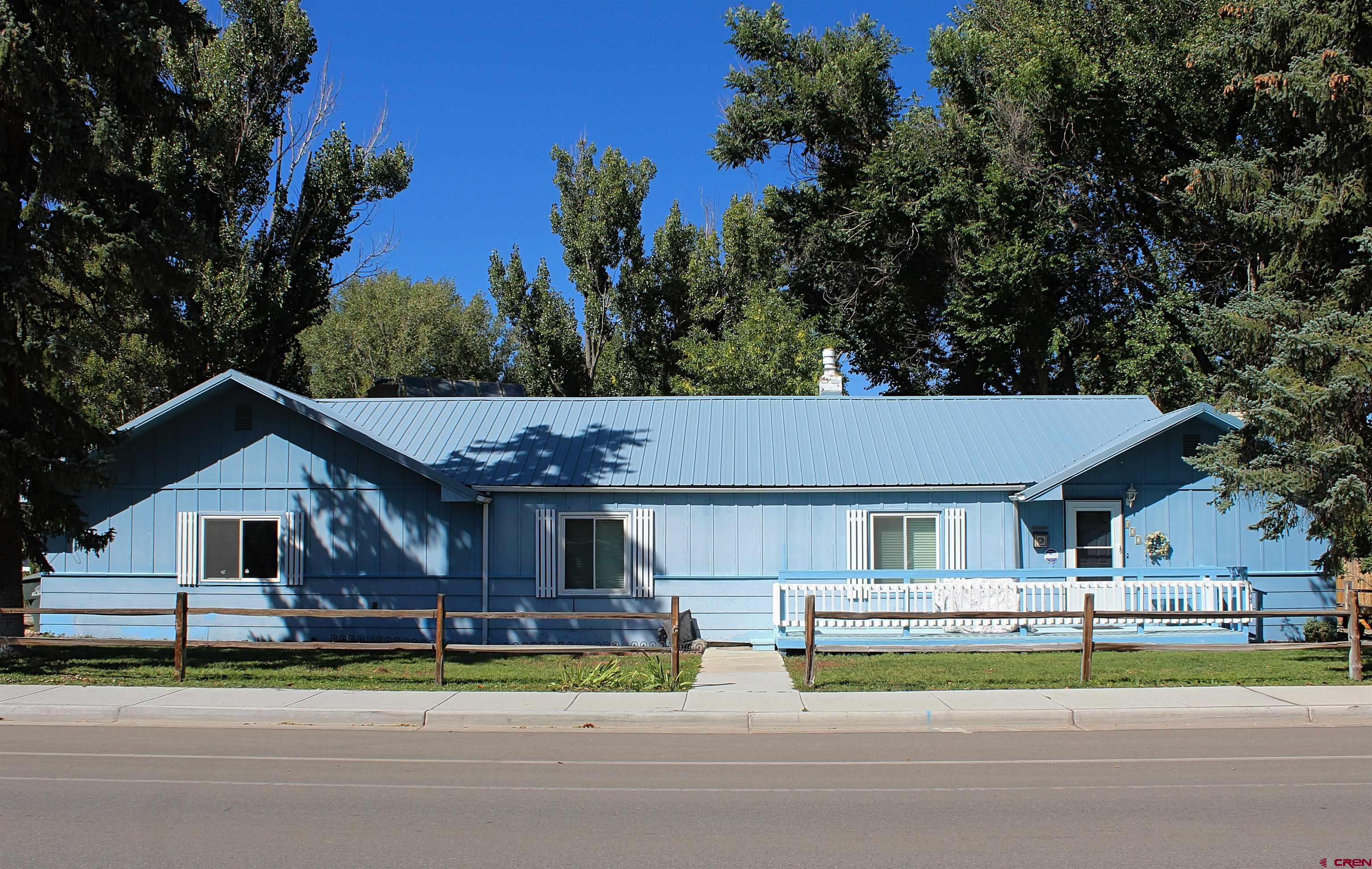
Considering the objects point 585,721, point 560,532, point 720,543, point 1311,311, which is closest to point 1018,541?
point 720,543

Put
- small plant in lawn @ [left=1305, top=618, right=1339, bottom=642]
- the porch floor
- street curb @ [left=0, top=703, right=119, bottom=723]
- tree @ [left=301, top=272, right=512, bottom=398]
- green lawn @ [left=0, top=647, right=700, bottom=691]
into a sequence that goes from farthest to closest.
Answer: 1. tree @ [left=301, top=272, right=512, bottom=398]
2. small plant in lawn @ [left=1305, top=618, right=1339, bottom=642]
3. the porch floor
4. green lawn @ [left=0, top=647, right=700, bottom=691]
5. street curb @ [left=0, top=703, right=119, bottom=723]

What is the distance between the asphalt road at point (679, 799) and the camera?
6680mm

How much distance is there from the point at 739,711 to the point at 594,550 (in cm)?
669

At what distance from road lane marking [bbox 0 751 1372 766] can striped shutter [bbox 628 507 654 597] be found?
8066 mm

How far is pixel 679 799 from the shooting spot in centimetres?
824

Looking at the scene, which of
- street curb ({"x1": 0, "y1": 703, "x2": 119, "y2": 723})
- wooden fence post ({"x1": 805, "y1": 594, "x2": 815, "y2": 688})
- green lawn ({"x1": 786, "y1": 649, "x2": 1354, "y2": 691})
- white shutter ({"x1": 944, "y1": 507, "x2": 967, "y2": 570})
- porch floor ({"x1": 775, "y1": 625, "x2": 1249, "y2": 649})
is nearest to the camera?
street curb ({"x1": 0, "y1": 703, "x2": 119, "y2": 723})

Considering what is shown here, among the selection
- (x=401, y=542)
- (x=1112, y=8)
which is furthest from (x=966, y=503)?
(x=1112, y=8)

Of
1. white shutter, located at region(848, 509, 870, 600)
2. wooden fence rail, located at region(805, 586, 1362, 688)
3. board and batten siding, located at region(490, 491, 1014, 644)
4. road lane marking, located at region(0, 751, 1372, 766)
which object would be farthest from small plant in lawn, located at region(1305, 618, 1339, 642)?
road lane marking, located at region(0, 751, 1372, 766)

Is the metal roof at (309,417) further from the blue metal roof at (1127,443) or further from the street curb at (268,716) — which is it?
the blue metal roof at (1127,443)

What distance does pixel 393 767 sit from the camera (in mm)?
9484

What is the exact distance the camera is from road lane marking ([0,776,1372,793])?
8484 mm

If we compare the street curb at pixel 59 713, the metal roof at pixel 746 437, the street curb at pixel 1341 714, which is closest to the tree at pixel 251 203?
the metal roof at pixel 746 437

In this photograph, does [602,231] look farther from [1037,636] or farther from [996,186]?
[1037,636]

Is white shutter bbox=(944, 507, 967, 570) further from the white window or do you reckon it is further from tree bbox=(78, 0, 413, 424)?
tree bbox=(78, 0, 413, 424)
